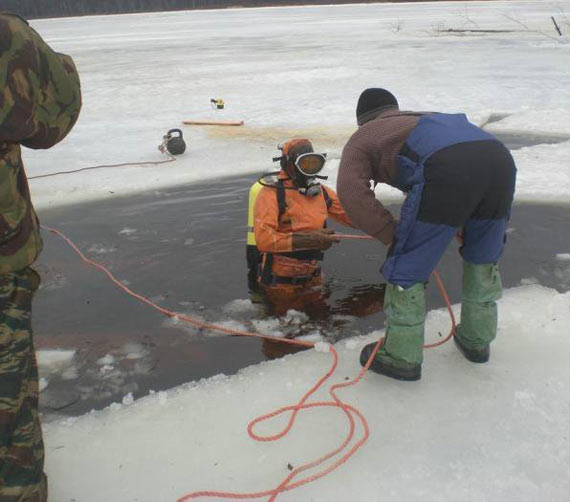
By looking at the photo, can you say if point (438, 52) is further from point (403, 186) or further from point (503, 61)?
point (403, 186)

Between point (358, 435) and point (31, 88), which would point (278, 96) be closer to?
point (358, 435)

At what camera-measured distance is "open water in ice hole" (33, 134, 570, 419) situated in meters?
3.09

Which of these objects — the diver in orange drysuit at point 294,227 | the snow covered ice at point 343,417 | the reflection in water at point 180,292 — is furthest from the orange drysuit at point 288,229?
the snow covered ice at point 343,417

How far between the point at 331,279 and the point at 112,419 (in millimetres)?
2038

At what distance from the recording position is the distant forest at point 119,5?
54219mm

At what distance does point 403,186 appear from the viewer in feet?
8.77

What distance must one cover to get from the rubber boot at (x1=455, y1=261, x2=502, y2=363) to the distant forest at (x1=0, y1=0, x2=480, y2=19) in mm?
57845

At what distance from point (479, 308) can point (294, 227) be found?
1.39 meters

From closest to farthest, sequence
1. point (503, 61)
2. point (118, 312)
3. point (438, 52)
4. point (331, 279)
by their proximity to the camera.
A: point (118, 312) → point (331, 279) → point (503, 61) → point (438, 52)

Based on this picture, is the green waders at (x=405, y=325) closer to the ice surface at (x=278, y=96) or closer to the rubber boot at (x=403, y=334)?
the rubber boot at (x=403, y=334)

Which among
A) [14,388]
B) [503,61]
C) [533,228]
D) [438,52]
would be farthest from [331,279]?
[438,52]

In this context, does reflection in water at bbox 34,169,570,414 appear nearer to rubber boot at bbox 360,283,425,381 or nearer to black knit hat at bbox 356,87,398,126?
rubber boot at bbox 360,283,425,381

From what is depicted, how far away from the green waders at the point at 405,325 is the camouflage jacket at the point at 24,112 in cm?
159

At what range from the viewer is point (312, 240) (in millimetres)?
3617
